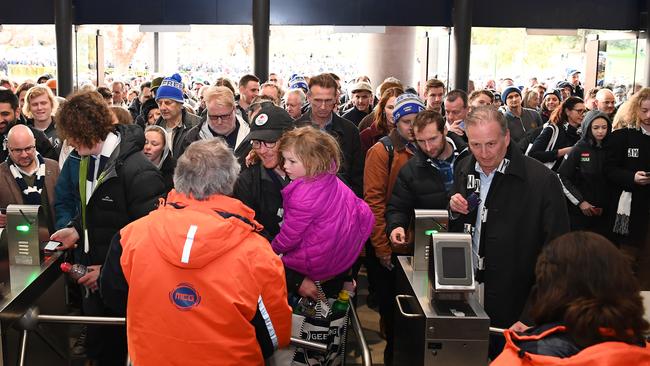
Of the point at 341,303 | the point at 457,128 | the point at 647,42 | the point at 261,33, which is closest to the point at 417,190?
the point at 341,303

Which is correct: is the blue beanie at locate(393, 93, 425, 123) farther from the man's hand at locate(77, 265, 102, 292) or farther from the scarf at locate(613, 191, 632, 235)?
the scarf at locate(613, 191, 632, 235)

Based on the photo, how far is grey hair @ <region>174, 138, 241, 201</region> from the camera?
259 centimetres

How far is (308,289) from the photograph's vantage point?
334 cm

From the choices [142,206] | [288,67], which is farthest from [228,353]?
[288,67]

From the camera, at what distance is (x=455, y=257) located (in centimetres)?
306

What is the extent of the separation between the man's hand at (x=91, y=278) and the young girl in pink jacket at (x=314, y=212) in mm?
1106

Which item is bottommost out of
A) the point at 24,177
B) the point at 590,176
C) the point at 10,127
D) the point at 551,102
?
the point at 590,176

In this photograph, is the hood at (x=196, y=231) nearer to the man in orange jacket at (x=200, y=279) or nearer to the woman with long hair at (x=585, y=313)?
the man in orange jacket at (x=200, y=279)

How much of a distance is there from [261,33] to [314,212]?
8768 mm

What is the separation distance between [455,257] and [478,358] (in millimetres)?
453

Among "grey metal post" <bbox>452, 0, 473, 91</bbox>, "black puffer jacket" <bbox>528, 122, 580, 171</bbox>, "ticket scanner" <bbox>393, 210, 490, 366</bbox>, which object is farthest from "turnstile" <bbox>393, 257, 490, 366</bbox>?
"grey metal post" <bbox>452, 0, 473, 91</bbox>

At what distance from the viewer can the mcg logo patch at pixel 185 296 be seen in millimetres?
2436

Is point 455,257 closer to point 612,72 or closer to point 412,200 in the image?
point 412,200

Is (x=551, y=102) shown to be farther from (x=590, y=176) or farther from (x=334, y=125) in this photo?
(x=334, y=125)
